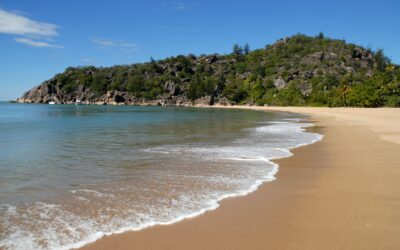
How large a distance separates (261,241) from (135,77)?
197000mm

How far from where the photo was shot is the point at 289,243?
5.50 meters

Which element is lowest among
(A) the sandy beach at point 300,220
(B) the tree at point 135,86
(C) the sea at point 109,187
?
(C) the sea at point 109,187

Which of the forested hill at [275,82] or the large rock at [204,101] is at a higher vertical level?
the forested hill at [275,82]

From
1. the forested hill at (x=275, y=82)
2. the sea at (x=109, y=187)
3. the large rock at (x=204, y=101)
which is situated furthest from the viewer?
the large rock at (x=204, y=101)

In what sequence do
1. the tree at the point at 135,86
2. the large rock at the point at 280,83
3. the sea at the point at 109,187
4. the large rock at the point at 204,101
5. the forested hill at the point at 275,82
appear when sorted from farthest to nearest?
the tree at the point at 135,86, the large rock at the point at 204,101, the large rock at the point at 280,83, the forested hill at the point at 275,82, the sea at the point at 109,187

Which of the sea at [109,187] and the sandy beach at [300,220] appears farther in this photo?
the sea at [109,187]

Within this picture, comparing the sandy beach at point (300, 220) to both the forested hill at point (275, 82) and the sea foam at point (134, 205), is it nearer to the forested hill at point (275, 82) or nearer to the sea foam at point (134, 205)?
the sea foam at point (134, 205)

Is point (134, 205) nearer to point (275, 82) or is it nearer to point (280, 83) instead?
point (280, 83)

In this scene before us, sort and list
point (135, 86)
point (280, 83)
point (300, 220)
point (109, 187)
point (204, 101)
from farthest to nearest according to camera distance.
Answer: point (135, 86) → point (204, 101) → point (280, 83) → point (109, 187) → point (300, 220)

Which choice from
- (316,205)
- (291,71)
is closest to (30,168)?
(316,205)

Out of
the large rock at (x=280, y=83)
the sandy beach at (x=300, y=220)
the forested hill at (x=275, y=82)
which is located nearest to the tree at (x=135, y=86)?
the forested hill at (x=275, y=82)

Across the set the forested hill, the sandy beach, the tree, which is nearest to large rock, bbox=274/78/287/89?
the forested hill

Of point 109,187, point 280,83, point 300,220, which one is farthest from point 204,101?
point 300,220

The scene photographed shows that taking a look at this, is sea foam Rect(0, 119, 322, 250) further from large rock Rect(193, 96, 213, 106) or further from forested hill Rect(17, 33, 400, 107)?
large rock Rect(193, 96, 213, 106)
